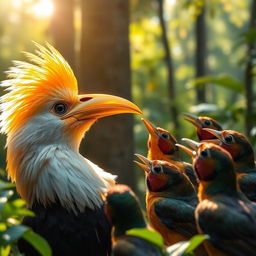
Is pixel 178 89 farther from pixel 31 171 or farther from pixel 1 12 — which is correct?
pixel 31 171

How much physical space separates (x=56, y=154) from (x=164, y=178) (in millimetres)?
882

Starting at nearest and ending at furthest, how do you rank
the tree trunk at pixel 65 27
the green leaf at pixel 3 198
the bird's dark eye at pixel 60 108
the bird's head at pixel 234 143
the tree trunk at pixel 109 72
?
the green leaf at pixel 3 198, the bird's head at pixel 234 143, the bird's dark eye at pixel 60 108, the tree trunk at pixel 109 72, the tree trunk at pixel 65 27

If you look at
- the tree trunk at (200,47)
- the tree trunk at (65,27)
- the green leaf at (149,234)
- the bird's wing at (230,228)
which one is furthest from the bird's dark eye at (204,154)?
the tree trunk at (200,47)

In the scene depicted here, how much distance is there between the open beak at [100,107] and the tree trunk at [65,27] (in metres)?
6.61

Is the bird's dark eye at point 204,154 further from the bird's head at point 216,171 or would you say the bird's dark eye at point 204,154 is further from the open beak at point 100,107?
the open beak at point 100,107

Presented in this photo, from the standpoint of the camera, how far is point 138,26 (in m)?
19.5

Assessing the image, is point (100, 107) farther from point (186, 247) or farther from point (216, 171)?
point (186, 247)

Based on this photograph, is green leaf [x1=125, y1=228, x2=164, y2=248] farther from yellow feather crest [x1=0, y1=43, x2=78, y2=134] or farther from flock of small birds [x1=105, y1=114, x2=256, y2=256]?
yellow feather crest [x1=0, y1=43, x2=78, y2=134]

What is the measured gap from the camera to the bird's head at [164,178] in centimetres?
539

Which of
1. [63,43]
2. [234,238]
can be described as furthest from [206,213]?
[63,43]

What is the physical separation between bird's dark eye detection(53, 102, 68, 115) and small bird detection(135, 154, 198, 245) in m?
0.84

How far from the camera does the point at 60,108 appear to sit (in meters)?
5.91

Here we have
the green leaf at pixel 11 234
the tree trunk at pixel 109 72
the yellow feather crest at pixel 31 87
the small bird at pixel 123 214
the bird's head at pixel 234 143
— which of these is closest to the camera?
the green leaf at pixel 11 234

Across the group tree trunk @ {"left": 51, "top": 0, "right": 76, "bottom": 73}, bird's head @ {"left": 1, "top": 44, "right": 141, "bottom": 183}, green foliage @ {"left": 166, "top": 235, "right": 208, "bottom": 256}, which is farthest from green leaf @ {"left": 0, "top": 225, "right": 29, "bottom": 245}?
tree trunk @ {"left": 51, "top": 0, "right": 76, "bottom": 73}
